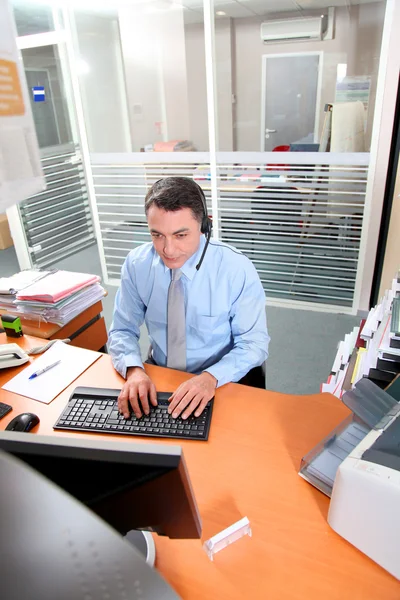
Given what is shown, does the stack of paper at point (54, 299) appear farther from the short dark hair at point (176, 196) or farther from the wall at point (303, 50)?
the wall at point (303, 50)

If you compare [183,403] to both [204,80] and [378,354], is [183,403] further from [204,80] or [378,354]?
[204,80]

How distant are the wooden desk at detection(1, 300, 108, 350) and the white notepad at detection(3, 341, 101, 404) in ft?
0.81

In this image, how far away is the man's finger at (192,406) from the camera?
1.12 metres

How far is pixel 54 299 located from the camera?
176 centimetres

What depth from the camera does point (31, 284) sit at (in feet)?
6.30

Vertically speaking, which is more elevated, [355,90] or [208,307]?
[355,90]

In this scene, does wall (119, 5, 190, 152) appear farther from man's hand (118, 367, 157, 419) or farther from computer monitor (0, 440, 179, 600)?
computer monitor (0, 440, 179, 600)

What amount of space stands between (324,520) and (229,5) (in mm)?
4802

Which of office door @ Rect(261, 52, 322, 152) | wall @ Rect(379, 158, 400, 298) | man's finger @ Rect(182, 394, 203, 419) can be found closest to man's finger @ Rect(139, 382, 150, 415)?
man's finger @ Rect(182, 394, 203, 419)

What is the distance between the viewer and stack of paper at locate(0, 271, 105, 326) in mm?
1787

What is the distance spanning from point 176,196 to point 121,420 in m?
0.69

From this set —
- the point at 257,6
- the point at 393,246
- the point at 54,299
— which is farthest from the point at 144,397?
the point at 257,6

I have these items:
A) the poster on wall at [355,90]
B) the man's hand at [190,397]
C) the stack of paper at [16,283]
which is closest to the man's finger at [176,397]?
the man's hand at [190,397]

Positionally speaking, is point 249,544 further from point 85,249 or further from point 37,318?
point 85,249
